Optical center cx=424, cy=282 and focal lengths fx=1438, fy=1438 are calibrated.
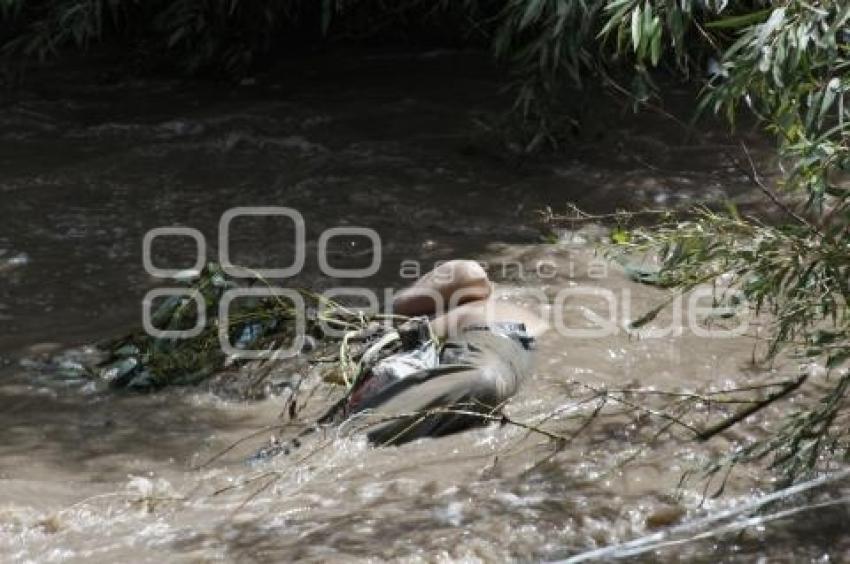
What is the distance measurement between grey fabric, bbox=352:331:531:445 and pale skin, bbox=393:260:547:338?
21 centimetres

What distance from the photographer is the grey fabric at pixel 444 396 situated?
4.86 metres

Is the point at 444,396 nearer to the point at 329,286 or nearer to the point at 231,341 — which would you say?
the point at 231,341

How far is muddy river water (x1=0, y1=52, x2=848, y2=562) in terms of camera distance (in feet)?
13.6

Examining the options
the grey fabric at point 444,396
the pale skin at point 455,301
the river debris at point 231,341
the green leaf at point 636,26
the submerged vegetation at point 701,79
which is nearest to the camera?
the submerged vegetation at point 701,79

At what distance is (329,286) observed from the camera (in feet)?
22.1

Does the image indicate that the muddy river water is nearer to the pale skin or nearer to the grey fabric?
the grey fabric

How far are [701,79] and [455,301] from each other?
2196 mm

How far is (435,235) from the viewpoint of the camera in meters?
7.32

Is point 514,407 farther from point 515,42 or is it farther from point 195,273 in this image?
point 515,42

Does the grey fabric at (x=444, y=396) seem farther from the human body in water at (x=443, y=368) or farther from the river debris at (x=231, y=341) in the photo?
the river debris at (x=231, y=341)

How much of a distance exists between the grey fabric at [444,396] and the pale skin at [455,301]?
0.70 feet

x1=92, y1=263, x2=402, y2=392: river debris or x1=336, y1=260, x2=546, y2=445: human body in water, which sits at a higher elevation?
x1=336, y1=260, x2=546, y2=445: human body in water

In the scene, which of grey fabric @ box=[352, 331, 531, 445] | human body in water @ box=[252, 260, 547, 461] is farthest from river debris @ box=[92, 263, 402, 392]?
grey fabric @ box=[352, 331, 531, 445]

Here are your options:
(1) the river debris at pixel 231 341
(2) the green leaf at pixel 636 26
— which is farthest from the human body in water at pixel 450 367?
(2) the green leaf at pixel 636 26
